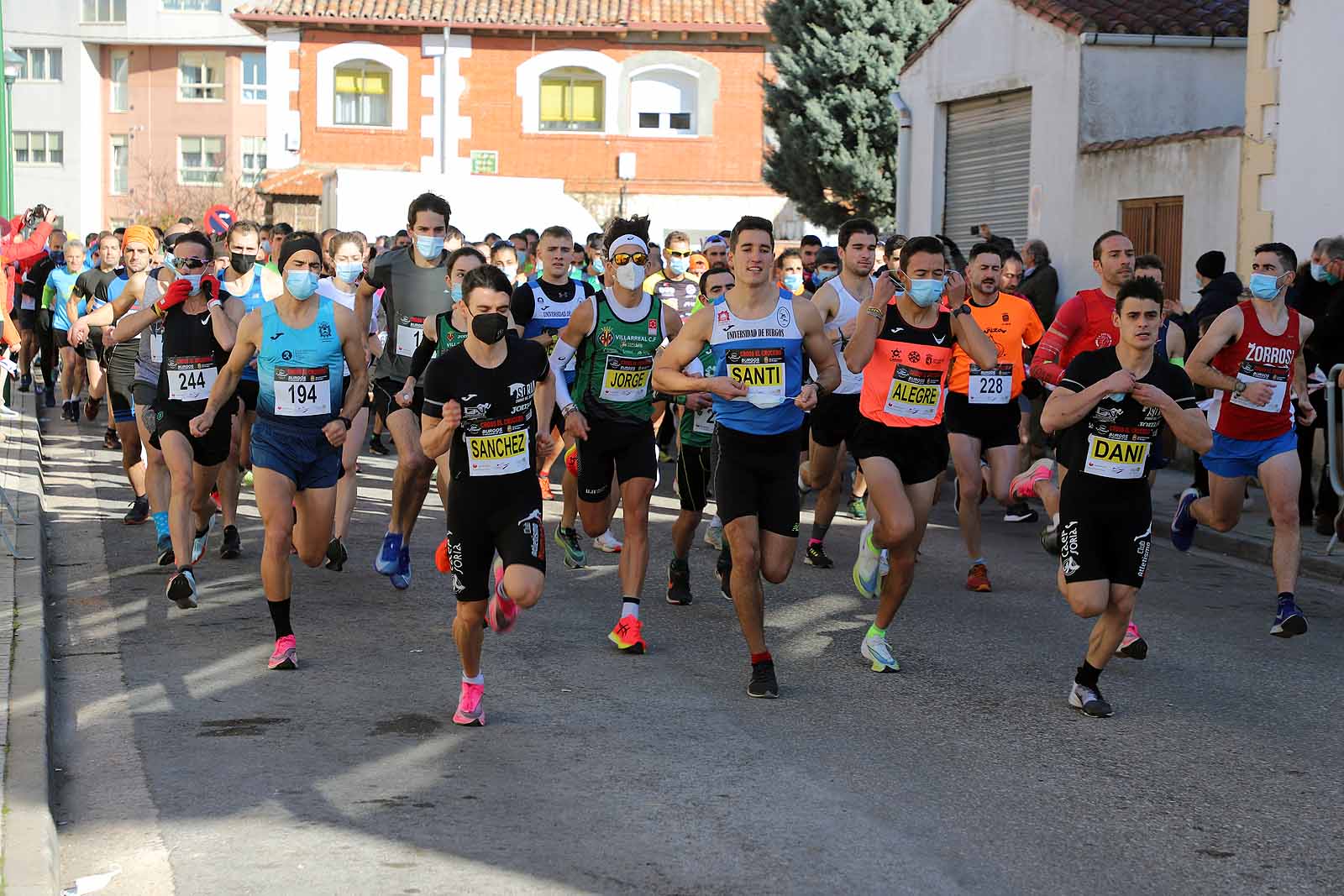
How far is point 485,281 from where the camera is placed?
6.69 meters

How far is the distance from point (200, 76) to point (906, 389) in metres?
63.9

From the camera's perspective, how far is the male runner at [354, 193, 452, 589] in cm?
972

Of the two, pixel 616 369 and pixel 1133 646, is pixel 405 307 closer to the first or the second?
pixel 616 369

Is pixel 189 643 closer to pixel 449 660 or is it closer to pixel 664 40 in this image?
pixel 449 660

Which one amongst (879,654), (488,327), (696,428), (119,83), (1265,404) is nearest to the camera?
(488,327)

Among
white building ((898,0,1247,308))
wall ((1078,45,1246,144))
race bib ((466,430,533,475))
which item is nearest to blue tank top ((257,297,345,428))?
race bib ((466,430,533,475))

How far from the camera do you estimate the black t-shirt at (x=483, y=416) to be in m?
6.63

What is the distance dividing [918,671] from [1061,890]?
2.87 meters

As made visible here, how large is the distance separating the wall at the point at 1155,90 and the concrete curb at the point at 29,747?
1283 cm

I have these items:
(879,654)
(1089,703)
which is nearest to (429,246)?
(879,654)

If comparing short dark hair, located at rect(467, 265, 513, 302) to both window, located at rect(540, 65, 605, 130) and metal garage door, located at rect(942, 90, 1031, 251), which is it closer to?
metal garage door, located at rect(942, 90, 1031, 251)

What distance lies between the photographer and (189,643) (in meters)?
8.23

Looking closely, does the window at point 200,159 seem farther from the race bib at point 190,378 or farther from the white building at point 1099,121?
the race bib at point 190,378

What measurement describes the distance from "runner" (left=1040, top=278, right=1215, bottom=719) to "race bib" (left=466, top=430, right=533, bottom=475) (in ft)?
6.87
